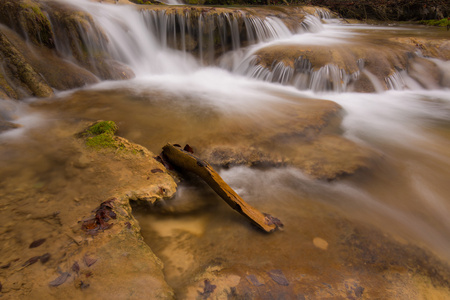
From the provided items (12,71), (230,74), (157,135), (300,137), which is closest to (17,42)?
(12,71)

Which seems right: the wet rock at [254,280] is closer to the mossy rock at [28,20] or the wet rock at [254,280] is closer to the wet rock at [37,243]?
the wet rock at [37,243]

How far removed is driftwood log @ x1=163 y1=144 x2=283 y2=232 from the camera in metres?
2.49

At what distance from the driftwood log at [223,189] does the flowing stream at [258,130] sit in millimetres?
125

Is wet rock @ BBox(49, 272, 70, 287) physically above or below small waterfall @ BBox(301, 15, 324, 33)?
below

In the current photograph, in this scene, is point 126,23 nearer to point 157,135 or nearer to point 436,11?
point 157,135

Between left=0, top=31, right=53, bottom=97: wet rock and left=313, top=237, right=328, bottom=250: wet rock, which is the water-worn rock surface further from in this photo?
left=0, top=31, right=53, bottom=97: wet rock

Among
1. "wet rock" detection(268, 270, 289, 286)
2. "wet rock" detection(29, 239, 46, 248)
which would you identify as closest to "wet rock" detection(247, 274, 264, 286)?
"wet rock" detection(268, 270, 289, 286)

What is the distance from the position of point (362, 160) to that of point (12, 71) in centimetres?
668

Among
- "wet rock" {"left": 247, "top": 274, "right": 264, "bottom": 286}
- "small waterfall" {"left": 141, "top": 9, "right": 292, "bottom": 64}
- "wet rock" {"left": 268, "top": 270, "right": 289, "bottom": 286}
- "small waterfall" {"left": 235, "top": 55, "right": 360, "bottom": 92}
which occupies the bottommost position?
"wet rock" {"left": 268, "top": 270, "right": 289, "bottom": 286}

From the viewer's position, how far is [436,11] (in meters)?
13.6

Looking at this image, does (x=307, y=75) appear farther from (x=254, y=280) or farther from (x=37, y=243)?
(x=37, y=243)

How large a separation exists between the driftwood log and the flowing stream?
0.41 feet

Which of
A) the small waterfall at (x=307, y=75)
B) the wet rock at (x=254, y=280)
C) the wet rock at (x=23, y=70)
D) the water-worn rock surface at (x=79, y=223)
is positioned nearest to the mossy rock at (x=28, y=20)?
the wet rock at (x=23, y=70)

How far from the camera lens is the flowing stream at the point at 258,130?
2.38 metres
